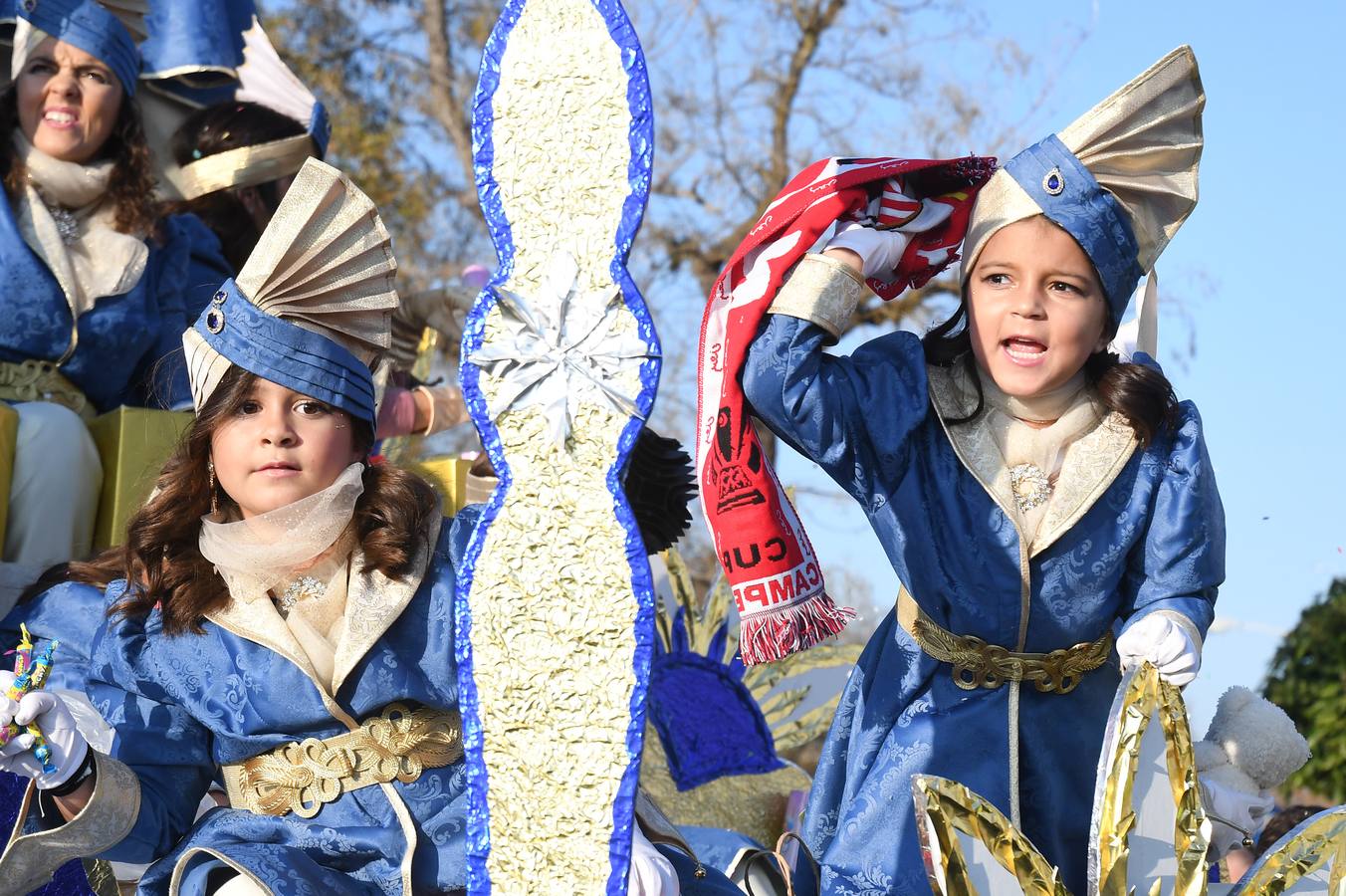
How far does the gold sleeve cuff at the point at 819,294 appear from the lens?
289 centimetres

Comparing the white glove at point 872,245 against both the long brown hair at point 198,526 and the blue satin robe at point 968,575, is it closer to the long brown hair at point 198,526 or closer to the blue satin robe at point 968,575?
the blue satin robe at point 968,575

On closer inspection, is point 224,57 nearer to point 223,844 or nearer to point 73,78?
point 73,78

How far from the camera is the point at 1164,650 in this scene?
274 cm

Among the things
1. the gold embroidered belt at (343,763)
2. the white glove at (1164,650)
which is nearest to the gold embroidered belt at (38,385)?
the gold embroidered belt at (343,763)

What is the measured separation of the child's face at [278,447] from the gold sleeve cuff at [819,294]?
30.8 inches

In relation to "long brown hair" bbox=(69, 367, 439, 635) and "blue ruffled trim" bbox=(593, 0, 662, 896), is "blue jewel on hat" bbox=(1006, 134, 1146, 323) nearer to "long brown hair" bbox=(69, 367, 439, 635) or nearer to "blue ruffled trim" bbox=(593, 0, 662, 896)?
"blue ruffled trim" bbox=(593, 0, 662, 896)

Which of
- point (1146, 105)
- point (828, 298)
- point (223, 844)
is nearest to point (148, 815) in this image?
point (223, 844)

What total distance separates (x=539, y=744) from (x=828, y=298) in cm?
96

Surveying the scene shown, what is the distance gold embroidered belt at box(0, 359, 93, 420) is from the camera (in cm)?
419

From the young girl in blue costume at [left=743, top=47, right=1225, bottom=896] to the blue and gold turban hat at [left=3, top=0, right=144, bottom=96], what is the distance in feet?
7.46

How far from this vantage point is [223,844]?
8.92 ft

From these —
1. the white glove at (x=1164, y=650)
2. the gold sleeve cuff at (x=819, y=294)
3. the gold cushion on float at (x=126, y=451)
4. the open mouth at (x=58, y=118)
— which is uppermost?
the open mouth at (x=58, y=118)

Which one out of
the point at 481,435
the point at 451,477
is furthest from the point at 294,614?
the point at 451,477

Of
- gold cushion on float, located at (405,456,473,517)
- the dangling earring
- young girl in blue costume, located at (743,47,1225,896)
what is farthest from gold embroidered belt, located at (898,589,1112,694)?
gold cushion on float, located at (405,456,473,517)
